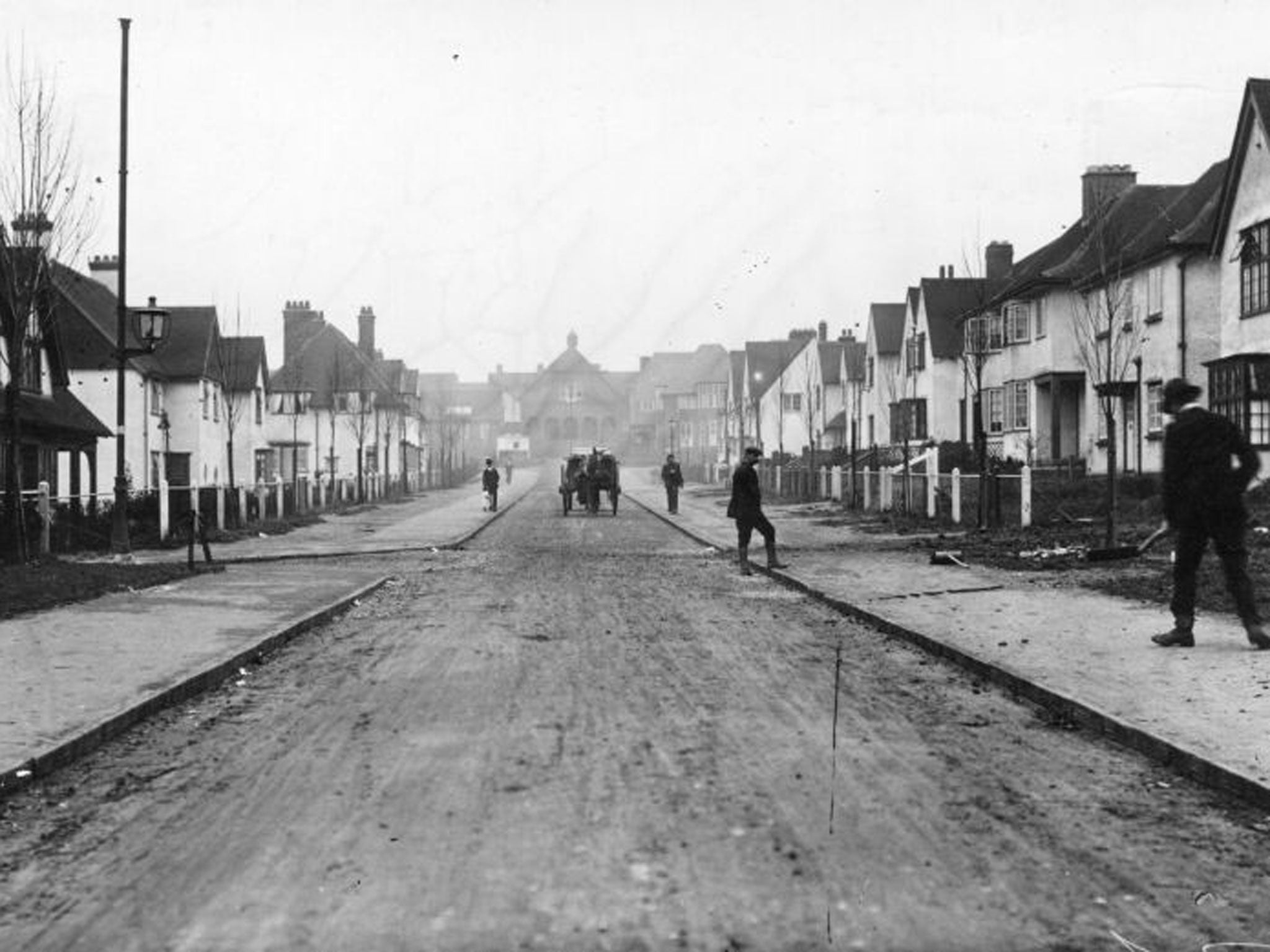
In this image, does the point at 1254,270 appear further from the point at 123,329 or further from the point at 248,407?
the point at 248,407

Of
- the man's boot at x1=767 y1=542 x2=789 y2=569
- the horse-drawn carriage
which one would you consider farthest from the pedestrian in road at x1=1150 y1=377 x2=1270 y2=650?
the horse-drawn carriage

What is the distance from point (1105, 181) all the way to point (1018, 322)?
555 cm

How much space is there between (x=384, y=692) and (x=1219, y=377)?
2368 cm

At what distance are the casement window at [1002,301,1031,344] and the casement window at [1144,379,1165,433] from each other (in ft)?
26.7

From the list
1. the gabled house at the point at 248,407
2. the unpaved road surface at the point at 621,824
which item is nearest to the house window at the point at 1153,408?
the unpaved road surface at the point at 621,824

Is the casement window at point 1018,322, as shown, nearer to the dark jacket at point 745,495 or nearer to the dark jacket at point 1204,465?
the dark jacket at point 745,495

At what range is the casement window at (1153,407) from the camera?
31672mm

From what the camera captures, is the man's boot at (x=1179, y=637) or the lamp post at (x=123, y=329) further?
the lamp post at (x=123, y=329)

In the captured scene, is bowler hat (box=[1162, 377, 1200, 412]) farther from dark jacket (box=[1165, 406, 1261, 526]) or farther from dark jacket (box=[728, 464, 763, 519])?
dark jacket (box=[728, 464, 763, 519])

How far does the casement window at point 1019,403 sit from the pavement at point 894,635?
21.6 meters

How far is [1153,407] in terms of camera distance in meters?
32.2

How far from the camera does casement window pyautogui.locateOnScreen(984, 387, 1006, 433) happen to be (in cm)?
4244

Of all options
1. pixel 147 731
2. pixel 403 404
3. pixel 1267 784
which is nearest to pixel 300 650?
pixel 147 731

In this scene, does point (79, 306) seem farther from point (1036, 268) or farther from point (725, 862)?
point (725, 862)
